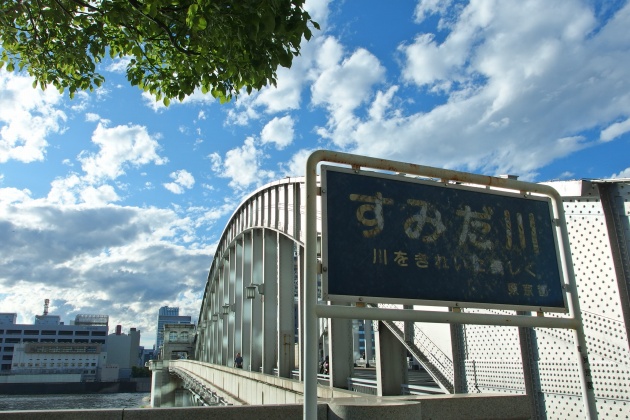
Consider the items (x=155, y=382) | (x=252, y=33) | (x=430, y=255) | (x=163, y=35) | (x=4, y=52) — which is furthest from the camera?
(x=155, y=382)

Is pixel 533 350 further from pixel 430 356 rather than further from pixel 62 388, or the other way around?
pixel 62 388

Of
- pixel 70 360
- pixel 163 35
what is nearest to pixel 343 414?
pixel 163 35

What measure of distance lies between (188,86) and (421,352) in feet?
24.0

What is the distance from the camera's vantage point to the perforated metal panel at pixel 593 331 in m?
6.95

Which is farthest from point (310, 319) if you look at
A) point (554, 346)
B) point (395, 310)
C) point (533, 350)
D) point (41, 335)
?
point (41, 335)

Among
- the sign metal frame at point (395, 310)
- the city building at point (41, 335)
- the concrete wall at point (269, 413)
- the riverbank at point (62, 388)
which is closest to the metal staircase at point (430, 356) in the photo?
the concrete wall at point (269, 413)

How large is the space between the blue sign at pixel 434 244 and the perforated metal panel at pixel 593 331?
4.01m

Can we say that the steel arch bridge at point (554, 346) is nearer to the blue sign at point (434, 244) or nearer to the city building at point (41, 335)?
the blue sign at point (434, 244)

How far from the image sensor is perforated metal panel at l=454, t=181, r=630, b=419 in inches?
273

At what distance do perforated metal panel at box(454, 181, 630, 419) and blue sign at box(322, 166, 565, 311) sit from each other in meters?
4.01

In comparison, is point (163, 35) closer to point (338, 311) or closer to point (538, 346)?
point (338, 311)

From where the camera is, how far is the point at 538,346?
8219 mm

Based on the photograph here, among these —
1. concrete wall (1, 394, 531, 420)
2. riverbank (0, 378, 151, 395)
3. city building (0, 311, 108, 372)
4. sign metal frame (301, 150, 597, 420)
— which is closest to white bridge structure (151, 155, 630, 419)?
sign metal frame (301, 150, 597, 420)

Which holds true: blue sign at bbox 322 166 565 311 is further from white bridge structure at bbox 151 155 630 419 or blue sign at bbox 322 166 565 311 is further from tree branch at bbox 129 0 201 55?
tree branch at bbox 129 0 201 55
